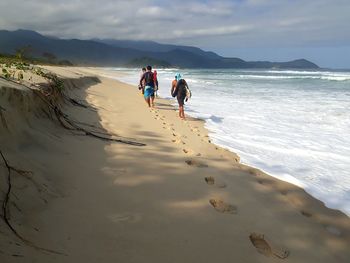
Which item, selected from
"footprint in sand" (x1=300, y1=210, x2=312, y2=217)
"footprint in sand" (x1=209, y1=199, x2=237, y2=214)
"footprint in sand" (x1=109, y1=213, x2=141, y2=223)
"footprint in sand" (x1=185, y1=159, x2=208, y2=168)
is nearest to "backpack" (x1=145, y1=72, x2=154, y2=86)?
"footprint in sand" (x1=185, y1=159, x2=208, y2=168)

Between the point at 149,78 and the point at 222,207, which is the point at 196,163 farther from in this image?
the point at 149,78

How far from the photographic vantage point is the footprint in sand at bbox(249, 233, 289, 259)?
3.12 m

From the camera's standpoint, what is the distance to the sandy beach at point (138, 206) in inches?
107

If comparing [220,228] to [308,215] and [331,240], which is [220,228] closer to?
[331,240]

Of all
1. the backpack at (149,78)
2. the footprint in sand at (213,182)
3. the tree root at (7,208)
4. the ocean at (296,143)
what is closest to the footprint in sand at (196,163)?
the footprint in sand at (213,182)

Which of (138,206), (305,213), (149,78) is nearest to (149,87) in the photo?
(149,78)

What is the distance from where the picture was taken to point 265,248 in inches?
125

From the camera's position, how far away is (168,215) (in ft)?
11.4

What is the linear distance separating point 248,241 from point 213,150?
370 cm

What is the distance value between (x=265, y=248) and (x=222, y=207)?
0.80 m

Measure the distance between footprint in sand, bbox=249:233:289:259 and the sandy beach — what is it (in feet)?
0.03

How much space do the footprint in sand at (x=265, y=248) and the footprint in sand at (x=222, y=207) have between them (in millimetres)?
516

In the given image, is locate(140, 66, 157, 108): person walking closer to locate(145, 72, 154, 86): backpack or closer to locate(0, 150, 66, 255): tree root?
locate(145, 72, 154, 86): backpack

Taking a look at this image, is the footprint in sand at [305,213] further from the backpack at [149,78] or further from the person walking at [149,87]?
the backpack at [149,78]
